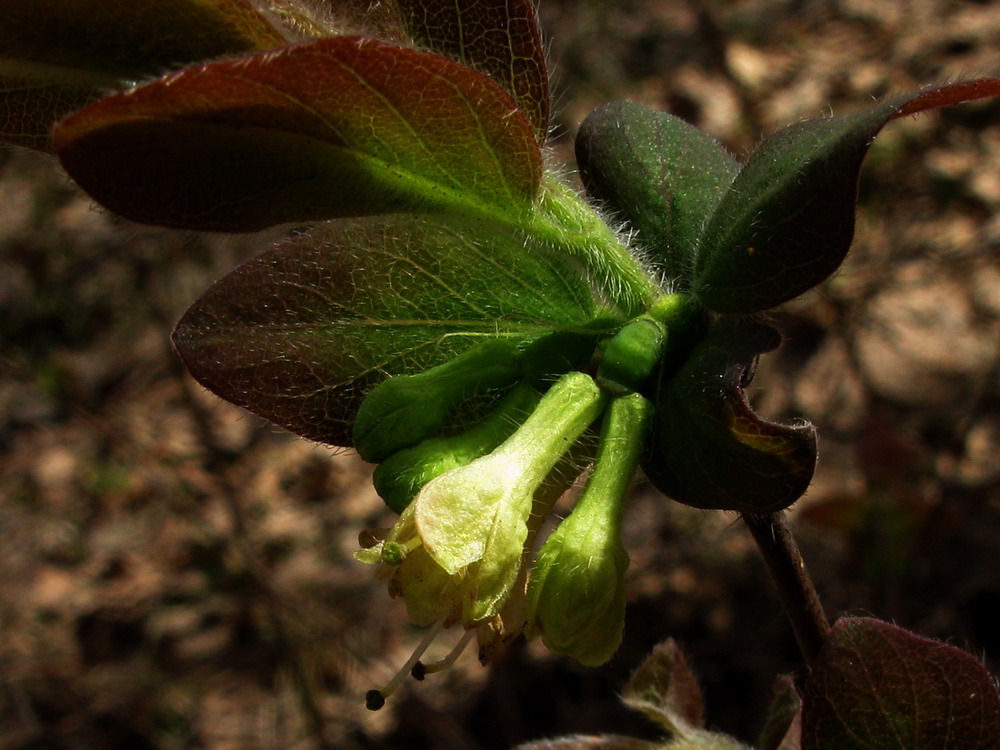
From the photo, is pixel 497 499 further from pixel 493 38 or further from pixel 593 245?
pixel 493 38

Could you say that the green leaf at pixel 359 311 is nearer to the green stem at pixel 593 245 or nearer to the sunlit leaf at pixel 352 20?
the green stem at pixel 593 245

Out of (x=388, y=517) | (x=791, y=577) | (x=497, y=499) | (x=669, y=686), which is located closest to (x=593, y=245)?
(x=497, y=499)

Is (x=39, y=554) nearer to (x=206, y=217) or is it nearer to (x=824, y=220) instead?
(x=206, y=217)

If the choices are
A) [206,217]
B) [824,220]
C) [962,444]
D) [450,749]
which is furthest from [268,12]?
[962,444]

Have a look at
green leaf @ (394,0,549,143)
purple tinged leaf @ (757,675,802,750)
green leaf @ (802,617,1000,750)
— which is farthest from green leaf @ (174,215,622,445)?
purple tinged leaf @ (757,675,802,750)

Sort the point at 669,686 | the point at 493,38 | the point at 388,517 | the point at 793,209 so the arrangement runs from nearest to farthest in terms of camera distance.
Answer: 1. the point at 793,209
2. the point at 493,38
3. the point at 669,686
4. the point at 388,517
